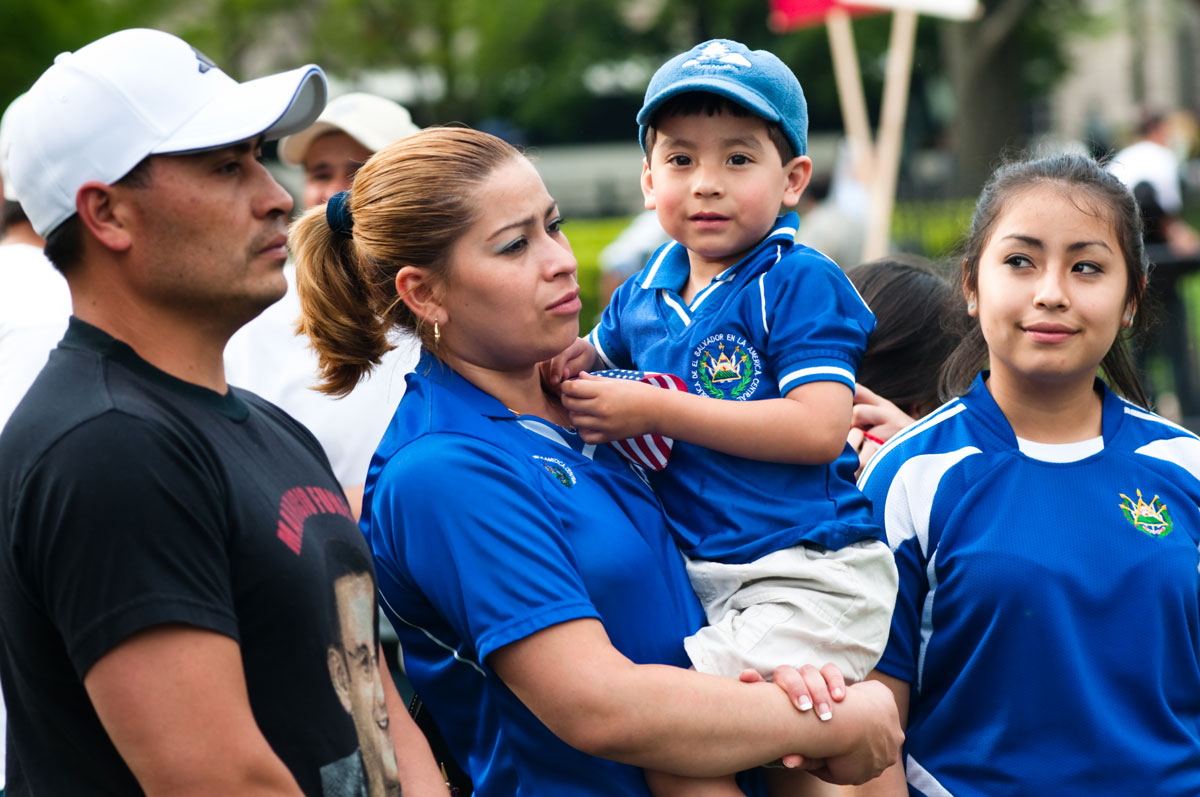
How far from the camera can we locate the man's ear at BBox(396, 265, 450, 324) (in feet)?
8.16

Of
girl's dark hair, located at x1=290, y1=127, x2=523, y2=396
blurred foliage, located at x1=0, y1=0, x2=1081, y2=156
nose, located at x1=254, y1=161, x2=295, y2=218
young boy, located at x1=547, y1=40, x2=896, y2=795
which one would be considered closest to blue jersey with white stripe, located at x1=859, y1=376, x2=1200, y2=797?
young boy, located at x1=547, y1=40, x2=896, y2=795

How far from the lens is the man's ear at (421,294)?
2.49 m

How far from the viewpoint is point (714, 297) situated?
277 cm

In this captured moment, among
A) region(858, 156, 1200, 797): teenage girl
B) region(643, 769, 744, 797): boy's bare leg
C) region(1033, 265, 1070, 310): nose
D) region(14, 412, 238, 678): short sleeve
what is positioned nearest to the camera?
region(14, 412, 238, 678): short sleeve

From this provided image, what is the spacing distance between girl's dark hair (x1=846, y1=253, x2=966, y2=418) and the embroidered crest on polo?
38.1 inches

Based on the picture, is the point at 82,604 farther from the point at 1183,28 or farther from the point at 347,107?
the point at 1183,28

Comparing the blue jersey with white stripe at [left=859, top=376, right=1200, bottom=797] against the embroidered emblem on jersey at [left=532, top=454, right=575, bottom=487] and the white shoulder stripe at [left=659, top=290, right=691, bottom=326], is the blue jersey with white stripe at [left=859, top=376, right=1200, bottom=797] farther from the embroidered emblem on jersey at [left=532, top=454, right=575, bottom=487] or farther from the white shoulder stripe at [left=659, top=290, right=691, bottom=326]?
the embroidered emblem on jersey at [left=532, top=454, right=575, bottom=487]

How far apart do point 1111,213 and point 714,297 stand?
0.88 metres

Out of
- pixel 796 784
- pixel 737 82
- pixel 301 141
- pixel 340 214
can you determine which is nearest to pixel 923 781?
pixel 796 784

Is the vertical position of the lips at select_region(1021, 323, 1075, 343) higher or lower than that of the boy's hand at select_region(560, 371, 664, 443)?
higher

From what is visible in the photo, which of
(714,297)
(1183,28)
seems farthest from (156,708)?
(1183,28)

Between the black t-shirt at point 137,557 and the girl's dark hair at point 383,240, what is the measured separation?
0.50 metres

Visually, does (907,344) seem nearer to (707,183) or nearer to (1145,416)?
(1145,416)

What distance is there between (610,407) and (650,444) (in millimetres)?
206
